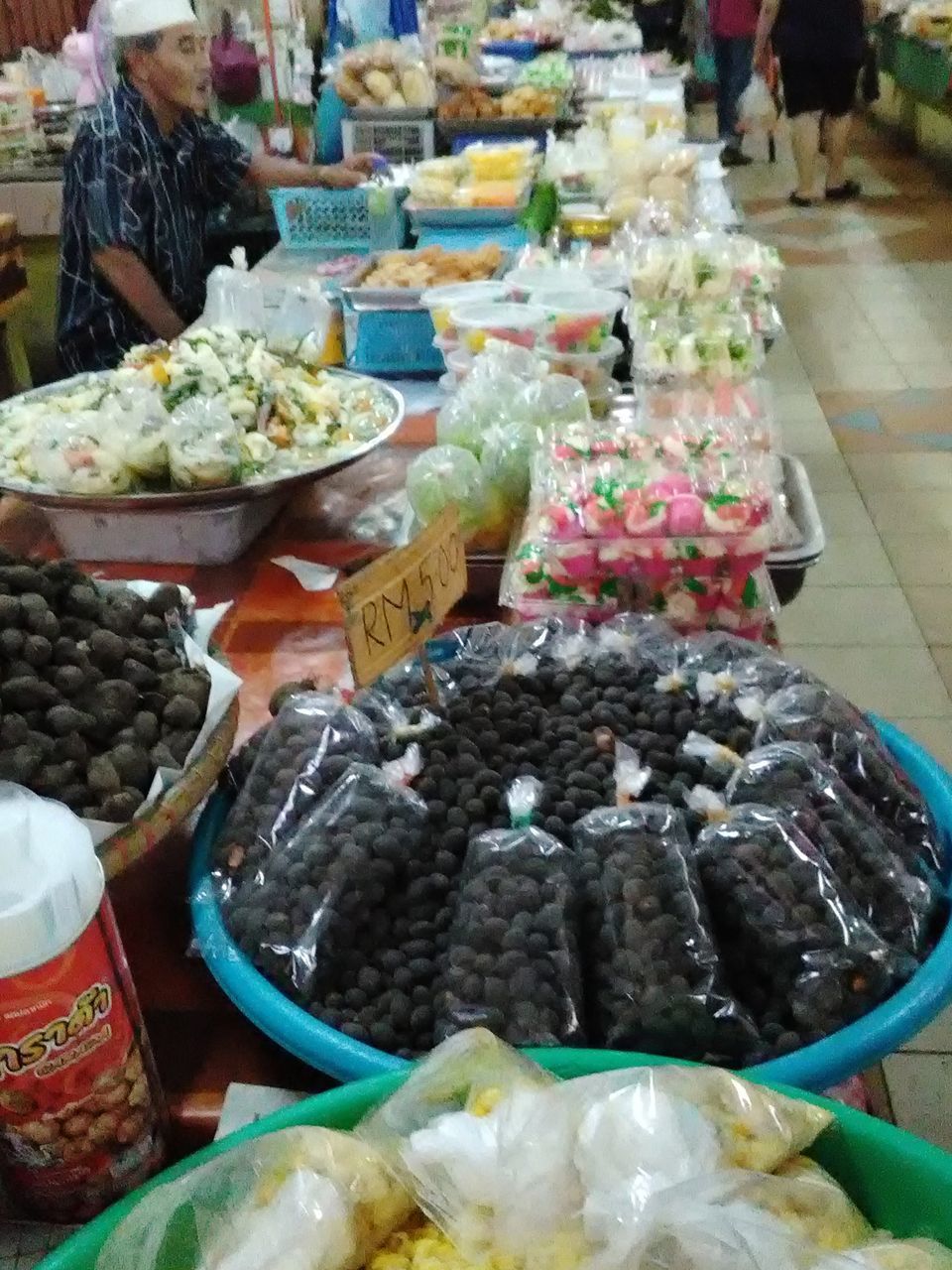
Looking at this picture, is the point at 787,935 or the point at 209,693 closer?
the point at 787,935

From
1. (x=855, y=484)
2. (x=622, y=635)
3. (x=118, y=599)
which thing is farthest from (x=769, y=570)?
(x=855, y=484)

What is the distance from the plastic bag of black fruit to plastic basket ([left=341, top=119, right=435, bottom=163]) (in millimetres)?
3251

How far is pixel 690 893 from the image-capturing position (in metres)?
0.89

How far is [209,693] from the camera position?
108 cm

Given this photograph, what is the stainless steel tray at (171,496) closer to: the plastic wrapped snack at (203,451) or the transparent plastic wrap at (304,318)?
the plastic wrapped snack at (203,451)

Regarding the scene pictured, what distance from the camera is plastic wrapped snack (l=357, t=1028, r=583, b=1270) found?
62 centimetres

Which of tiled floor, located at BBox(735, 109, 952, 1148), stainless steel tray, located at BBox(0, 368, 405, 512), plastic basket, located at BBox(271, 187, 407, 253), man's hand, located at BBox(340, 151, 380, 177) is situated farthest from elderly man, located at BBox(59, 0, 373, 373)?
tiled floor, located at BBox(735, 109, 952, 1148)

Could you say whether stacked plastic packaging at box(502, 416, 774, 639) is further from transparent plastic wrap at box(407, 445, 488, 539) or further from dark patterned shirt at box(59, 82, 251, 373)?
dark patterned shirt at box(59, 82, 251, 373)

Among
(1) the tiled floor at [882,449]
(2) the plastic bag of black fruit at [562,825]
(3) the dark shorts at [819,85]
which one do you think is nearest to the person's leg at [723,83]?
(3) the dark shorts at [819,85]

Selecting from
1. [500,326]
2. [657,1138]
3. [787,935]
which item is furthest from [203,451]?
[657,1138]

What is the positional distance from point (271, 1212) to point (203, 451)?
1120mm

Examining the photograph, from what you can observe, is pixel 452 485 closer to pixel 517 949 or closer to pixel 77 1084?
pixel 517 949

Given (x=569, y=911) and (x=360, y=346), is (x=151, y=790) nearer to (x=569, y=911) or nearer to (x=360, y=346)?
(x=569, y=911)

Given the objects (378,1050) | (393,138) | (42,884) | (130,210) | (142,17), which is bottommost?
(378,1050)
